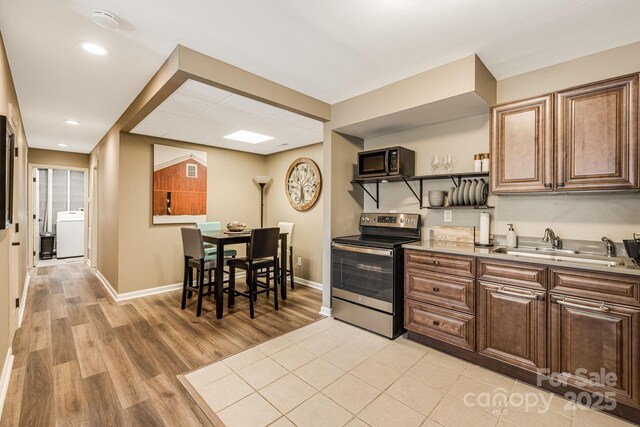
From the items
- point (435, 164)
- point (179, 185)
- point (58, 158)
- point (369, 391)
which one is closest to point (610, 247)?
point (435, 164)

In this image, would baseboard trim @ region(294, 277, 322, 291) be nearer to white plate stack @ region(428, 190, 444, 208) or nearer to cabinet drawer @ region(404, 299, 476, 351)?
cabinet drawer @ region(404, 299, 476, 351)

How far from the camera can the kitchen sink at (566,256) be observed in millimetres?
1911

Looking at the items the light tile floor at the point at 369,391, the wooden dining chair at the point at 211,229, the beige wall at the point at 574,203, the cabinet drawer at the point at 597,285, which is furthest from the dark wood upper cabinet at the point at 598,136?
the wooden dining chair at the point at 211,229

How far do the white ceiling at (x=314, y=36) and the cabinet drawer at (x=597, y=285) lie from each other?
156 cm

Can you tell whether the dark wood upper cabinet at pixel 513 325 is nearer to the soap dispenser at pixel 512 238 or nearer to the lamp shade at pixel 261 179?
the soap dispenser at pixel 512 238

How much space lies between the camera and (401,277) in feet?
9.05

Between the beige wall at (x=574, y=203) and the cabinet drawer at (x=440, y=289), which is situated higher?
the beige wall at (x=574, y=203)

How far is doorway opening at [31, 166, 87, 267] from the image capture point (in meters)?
6.56

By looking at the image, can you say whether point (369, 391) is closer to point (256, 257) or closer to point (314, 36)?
point (256, 257)

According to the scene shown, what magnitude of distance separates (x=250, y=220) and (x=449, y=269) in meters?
3.90

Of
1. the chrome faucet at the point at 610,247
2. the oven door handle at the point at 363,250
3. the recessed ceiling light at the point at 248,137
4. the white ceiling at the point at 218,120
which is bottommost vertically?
the oven door handle at the point at 363,250

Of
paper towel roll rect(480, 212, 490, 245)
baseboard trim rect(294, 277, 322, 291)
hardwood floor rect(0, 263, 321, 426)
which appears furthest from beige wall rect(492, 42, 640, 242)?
baseboard trim rect(294, 277, 322, 291)

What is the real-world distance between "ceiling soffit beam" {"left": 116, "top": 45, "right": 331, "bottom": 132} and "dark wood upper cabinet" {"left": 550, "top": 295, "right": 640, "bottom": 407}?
2.61 m

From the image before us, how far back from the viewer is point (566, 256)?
7.24 feet
